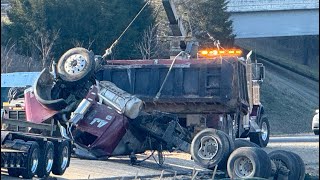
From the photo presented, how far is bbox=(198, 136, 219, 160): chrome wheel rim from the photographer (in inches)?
826

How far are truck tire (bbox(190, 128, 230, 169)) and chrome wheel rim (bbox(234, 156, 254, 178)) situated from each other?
0.71m

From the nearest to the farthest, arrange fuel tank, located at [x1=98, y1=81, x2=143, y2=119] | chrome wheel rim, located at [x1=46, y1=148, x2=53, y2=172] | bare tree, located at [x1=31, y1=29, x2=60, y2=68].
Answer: chrome wheel rim, located at [x1=46, y1=148, x2=53, y2=172] < fuel tank, located at [x1=98, y1=81, x2=143, y2=119] < bare tree, located at [x1=31, y1=29, x2=60, y2=68]

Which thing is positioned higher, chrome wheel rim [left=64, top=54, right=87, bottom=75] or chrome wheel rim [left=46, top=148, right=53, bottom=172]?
chrome wheel rim [left=64, top=54, right=87, bottom=75]

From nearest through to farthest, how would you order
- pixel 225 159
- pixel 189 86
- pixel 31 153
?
pixel 31 153 < pixel 225 159 < pixel 189 86

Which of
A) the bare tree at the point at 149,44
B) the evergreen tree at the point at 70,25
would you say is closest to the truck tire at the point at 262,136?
the evergreen tree at the point at 70,25

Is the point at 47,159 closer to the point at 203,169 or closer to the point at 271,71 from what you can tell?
the point at 203,169

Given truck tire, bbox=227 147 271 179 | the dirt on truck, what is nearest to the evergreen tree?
the dirt on truck

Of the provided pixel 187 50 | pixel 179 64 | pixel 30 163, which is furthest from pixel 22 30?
pixel 30 163

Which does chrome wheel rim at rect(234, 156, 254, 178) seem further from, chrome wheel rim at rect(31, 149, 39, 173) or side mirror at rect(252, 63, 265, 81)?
side mirror at rect(252, 63, 265, 81)

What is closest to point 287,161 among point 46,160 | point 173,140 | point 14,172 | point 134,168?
point 173,140

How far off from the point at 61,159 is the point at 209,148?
12.7ft

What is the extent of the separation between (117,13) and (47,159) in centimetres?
2201

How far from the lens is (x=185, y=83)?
2336 centimetres

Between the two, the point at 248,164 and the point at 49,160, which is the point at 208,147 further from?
the point at 49,160
